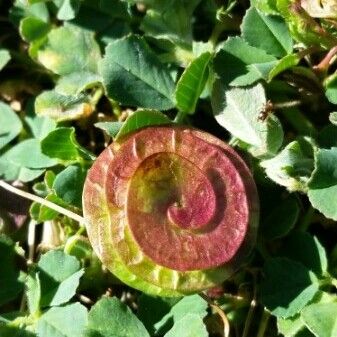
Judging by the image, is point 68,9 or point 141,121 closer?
point 141,121

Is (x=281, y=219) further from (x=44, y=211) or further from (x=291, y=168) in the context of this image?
(x=44, y=211)

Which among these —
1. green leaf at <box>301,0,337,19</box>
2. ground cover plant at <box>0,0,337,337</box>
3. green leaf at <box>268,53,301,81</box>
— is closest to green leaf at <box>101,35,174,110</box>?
ground cover plant at <box>0,0,337,337</box>

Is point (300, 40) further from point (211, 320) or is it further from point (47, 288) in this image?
point (47, 288)

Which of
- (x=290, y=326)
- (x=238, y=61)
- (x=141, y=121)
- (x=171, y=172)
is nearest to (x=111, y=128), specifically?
(x=141, y=121)

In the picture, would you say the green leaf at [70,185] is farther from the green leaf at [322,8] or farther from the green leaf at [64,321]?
the green leaf at [322,8]

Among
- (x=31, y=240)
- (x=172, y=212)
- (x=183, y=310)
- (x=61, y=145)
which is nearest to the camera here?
(x=172, y=212)

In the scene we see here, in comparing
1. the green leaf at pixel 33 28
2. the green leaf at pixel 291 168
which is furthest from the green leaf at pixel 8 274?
the green leaf at pixel 291 168

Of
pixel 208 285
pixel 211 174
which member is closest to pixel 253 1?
pixel 211 174
